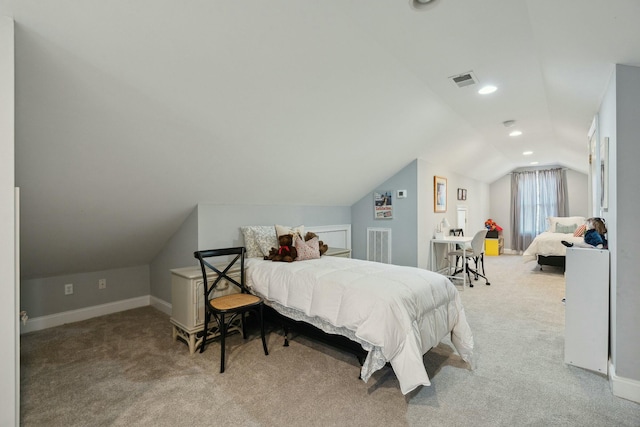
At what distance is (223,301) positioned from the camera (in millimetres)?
2643

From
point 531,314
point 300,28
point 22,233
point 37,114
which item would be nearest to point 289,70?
point 300,28

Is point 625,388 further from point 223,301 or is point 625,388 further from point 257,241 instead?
point 257,241

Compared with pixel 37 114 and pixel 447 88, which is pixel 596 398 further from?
pixel 37 114

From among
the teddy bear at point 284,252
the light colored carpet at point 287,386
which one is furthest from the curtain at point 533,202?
the teddy bear at point 284,252

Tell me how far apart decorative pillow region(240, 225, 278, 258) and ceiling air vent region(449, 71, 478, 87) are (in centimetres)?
249

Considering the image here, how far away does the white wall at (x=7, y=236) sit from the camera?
4.48 ft

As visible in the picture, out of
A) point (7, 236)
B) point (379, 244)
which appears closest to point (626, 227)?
point (379, 244)

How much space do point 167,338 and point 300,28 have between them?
9.83 ft

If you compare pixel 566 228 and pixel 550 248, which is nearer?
pixel 550 248

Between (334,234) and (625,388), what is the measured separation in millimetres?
3650

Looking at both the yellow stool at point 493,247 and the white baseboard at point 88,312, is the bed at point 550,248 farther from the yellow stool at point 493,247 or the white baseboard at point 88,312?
the white baseboard at point 88,312

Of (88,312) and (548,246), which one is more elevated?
(548,246)

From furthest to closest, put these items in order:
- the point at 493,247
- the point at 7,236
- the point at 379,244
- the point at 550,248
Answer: the point at 493,247
the point at 550,248
the point at 379,244
the point at 7,236

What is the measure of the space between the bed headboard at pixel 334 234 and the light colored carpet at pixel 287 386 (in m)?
1.97
